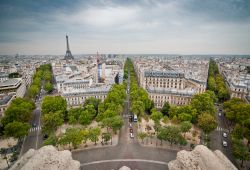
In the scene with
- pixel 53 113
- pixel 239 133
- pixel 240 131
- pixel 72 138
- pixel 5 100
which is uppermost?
pixel 5 100

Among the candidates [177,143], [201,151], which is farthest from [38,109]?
[201,151]

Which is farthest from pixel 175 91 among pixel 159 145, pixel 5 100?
pixel 5 100

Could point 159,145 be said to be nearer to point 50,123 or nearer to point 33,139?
point 50,123

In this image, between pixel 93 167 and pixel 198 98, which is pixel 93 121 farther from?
pixel 198 98

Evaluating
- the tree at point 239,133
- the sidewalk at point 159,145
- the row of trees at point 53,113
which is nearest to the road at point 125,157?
the sidewalk at point 159,145

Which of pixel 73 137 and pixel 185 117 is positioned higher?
pixel 185 117

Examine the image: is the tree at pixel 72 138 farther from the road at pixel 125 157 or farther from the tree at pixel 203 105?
the tree at pixel 203 105
